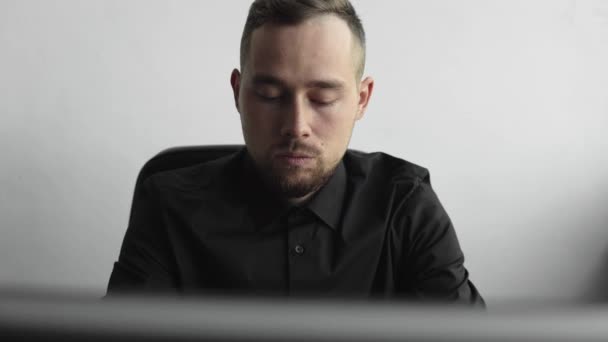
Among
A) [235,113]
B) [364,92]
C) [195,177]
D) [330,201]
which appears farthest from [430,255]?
[235,113]

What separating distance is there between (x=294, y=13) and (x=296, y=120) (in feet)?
0.54

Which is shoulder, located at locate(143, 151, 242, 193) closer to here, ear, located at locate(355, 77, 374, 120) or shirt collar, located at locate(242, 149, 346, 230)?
shirt collar, located at locate(242, 149, 346, 230)

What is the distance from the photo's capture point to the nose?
90 centimetres

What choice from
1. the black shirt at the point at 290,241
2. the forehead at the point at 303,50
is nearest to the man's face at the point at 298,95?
the forehead at the point at 303,50

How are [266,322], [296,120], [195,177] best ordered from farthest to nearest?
[195,177], [296,120], [266,322]

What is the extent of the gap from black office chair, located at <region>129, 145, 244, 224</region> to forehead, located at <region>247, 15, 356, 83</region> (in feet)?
1.03

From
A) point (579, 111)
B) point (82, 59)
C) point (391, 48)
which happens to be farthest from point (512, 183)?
point (82, 59)

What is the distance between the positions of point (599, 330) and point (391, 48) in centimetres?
153

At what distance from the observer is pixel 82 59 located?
1.58 metres

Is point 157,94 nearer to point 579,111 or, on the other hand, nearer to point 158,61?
point 158,61

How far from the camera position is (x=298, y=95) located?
2.97ft

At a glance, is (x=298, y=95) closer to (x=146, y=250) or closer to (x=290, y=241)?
(x=290, y=241)

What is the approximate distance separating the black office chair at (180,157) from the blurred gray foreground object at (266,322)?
0.96 metres

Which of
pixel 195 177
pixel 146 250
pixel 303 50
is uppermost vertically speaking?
pixel 303 50
